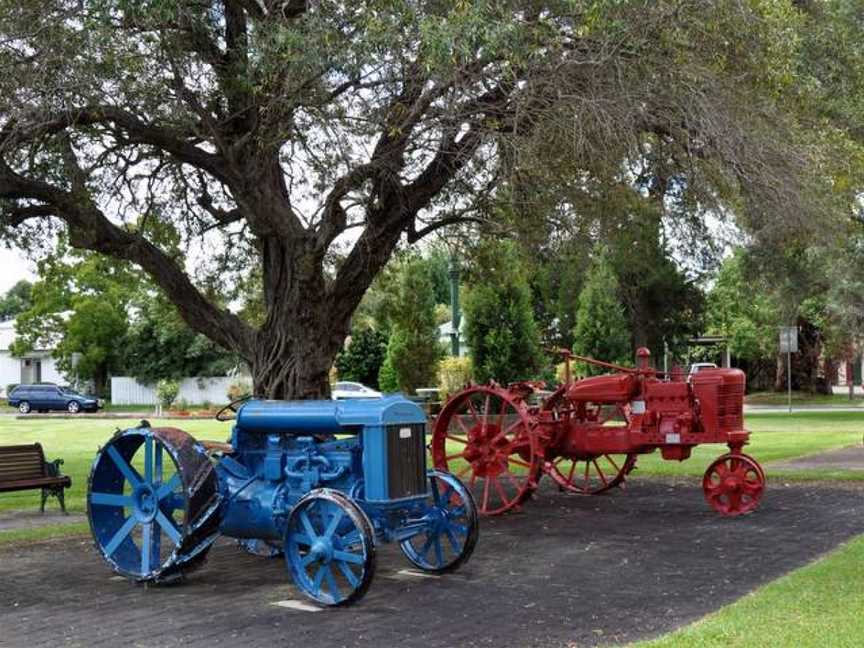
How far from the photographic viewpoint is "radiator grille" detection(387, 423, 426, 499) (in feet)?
26.3

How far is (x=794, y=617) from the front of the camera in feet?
21.2

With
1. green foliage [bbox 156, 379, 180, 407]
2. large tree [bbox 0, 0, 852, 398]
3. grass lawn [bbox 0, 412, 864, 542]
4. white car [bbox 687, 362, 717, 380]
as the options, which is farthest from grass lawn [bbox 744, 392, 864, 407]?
large tree [bbox 0, 0, 852, 398]

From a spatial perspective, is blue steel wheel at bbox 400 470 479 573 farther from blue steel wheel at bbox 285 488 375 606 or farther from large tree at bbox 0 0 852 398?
large tree at bbox 0 0 852 398

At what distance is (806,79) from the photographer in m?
12.9

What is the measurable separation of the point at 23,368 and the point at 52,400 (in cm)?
2315

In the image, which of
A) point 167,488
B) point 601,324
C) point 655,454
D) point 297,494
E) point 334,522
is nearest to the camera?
Answer: point 334,522

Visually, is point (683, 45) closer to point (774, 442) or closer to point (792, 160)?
point (792, 160)

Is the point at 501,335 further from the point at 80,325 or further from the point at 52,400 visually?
the point at 80,325

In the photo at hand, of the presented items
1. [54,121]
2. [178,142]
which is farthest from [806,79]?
[54,121]

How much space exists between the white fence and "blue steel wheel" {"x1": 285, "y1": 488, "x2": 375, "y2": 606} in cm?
4518

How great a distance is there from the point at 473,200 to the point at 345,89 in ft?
14.1

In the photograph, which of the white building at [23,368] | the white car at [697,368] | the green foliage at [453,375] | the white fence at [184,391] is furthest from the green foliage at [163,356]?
the white car at [697,368]

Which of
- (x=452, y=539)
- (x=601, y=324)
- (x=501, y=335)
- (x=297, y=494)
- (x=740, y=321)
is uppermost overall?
(x=740, y=321)

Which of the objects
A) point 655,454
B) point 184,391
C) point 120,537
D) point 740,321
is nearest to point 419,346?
point 655,454
